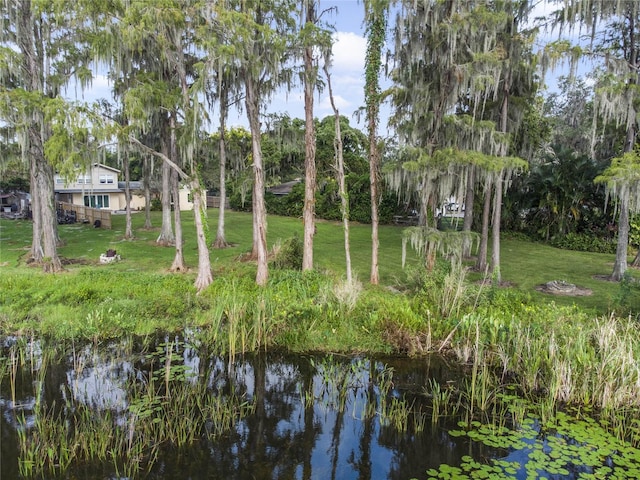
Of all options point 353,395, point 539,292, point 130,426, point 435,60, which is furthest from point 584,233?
point 130,426

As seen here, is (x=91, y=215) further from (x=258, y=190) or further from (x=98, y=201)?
(x=258, y=190)

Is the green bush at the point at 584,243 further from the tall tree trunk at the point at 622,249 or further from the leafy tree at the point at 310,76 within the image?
the leafy tree at the point at 310,76

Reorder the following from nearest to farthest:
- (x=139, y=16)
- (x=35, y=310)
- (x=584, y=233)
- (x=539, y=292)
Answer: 1. (x=35, y=310)
2. (x=139, y=16)
3. (x=539, y=292)
4. (x=584, y=233)

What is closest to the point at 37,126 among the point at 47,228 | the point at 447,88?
the point at 47,228

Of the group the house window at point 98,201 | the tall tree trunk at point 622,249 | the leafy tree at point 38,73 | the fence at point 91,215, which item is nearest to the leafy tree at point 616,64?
the tall tree trunk at point 622,249

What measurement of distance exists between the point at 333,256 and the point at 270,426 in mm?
11538

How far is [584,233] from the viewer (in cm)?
2103

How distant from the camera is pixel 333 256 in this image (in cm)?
1772

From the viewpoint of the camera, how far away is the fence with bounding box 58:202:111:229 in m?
25.7

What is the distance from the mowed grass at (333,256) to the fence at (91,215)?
71 centimetres

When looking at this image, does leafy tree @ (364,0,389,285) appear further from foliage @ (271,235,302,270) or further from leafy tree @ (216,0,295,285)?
foliage @ (271,235,302,270)

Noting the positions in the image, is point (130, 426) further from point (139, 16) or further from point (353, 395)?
point (139, 16)

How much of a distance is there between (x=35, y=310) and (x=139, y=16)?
808cm

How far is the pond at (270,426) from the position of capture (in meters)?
5.38
